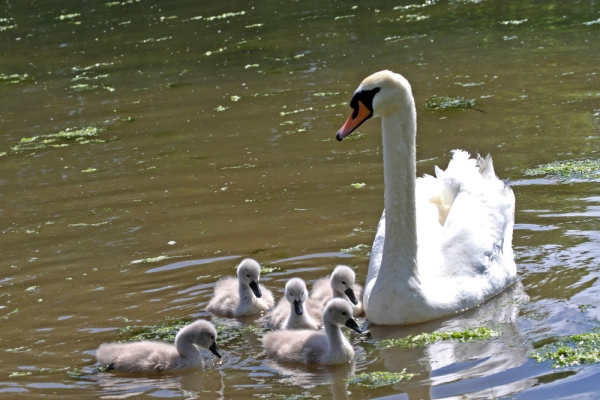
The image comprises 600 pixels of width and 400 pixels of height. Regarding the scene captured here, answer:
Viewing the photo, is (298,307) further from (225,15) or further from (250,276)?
(225,15)

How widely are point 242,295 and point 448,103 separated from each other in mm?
6321

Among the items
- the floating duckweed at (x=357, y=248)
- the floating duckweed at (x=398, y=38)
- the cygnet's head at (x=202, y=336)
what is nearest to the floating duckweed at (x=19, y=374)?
the cygnet's head at (x=202, y=336)

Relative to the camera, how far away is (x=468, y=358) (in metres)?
6.20

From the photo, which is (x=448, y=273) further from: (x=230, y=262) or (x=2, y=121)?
(x=2, y=121)

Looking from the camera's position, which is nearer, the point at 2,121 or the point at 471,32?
the point at 2,121

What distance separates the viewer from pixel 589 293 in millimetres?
7035

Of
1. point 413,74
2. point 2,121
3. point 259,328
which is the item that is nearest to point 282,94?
point 413,74

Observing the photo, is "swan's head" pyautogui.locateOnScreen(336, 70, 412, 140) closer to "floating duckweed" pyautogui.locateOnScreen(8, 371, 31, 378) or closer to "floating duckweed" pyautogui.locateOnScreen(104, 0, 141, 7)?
"floating duckweed" pyautogui.locateOnScreen(8, 371, 31, 378)

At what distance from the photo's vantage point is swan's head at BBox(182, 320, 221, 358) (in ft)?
22.2

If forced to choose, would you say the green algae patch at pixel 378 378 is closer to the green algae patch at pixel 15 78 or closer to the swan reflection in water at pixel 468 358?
the swan reflection in water at pixel 468 358

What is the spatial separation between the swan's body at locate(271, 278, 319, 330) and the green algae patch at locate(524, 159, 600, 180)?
360 centimetres

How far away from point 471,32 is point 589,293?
11.8 meters

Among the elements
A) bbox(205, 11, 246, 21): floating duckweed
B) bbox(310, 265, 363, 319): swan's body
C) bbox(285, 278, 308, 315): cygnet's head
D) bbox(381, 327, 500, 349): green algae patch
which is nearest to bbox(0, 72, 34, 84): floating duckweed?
bbox(205, 11, 246, 21): floating duckweed

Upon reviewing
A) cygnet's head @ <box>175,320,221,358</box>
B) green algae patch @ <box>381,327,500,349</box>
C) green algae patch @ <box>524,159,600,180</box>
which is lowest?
green algae patch @ <box>524,159,600,180</box>
